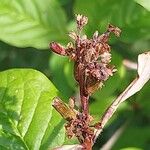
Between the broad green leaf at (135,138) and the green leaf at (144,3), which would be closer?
the green leaf at (144,3)

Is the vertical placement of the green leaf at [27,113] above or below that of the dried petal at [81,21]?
below

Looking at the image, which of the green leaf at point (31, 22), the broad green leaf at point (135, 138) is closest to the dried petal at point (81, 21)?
the green leaf at point (31, 22)

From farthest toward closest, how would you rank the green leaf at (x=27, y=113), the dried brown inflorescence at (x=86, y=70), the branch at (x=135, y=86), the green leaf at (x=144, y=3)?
the green leaf at (x=144, y=3) < the green leaf at (x=27, y=113) < the branch at (x=135, y=86) < the dried brown inflorescence at (x=86, y=70)

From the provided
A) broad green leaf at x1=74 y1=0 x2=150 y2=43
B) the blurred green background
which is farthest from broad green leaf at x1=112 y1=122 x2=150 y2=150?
broad green leaf at x1=74 y1=0 x2=150 y2=43

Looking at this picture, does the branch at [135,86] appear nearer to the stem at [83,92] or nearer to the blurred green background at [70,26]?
the stem at [83,92]

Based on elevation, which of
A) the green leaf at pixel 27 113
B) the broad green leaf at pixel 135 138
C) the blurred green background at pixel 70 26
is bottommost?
the broad green leaf at pixel 135 138

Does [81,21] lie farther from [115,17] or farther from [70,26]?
[70,26]

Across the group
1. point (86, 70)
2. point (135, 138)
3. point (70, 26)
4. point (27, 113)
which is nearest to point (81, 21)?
point (86, 70)
